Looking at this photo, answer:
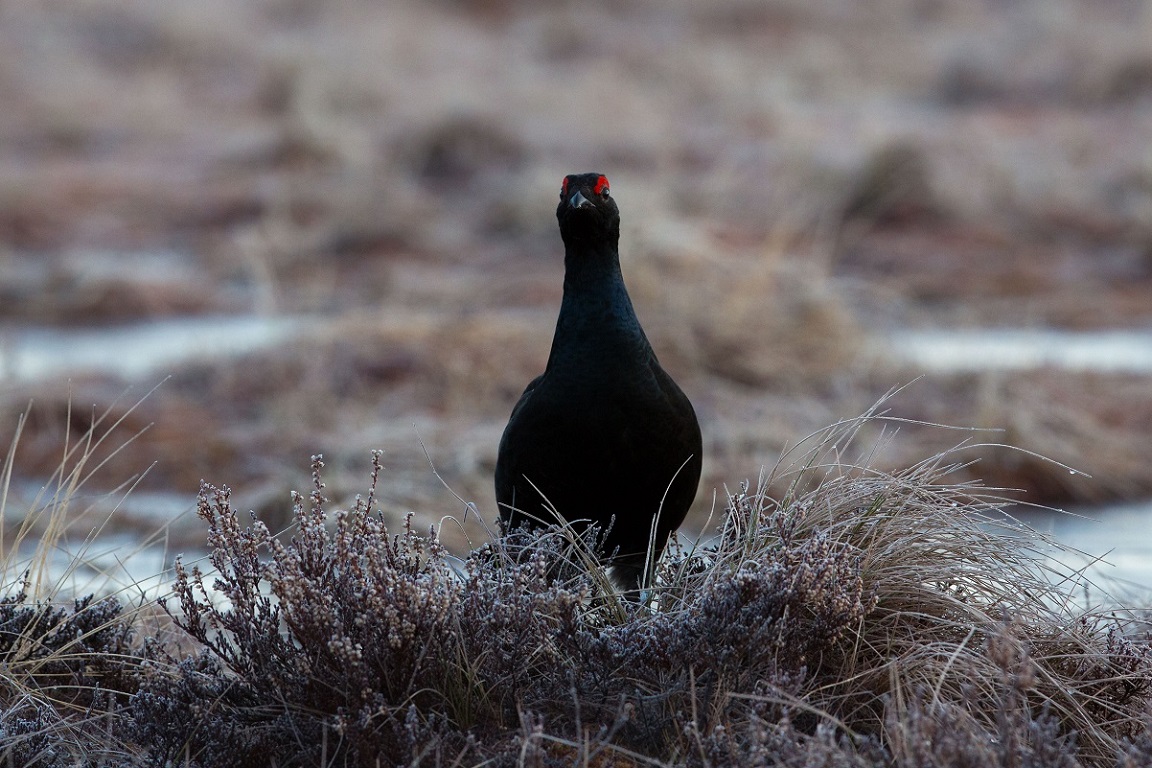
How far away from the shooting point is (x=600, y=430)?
3.75 m

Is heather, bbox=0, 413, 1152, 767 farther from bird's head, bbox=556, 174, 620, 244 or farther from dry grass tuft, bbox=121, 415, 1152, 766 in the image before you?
bird's head, bbox=556, 174, 620, 244

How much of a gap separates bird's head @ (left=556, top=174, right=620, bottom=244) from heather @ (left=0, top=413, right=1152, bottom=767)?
944 millimetres

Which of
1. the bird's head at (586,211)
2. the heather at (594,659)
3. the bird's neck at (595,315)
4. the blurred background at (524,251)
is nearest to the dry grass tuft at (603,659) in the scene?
the heather at (594,659)

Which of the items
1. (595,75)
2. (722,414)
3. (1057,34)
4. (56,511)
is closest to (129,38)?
(595,75)

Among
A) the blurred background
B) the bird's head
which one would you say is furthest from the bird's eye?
the blurred background

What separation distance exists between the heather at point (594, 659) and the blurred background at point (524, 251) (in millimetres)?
284

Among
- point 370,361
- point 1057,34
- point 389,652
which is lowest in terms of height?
point 370,361

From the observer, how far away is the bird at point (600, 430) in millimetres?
3771

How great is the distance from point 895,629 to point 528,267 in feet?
31.4

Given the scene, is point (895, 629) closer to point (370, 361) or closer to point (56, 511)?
point (56, 511)

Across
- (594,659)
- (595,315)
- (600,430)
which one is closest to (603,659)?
(594,659)

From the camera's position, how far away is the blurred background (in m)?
7.49

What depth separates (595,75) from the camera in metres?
23.4

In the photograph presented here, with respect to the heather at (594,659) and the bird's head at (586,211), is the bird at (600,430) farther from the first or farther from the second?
the heather at (594,659)
